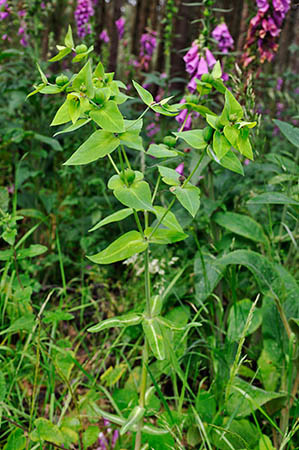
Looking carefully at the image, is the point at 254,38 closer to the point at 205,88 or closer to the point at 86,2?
the point at 205,88

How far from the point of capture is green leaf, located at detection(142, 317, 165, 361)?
0.88 m

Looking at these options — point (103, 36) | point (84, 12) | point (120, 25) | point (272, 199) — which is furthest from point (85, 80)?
point (120, 25)

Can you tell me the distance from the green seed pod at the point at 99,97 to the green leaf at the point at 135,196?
0.57 feet

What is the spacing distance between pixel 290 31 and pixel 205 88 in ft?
34.7

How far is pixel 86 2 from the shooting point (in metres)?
3.26

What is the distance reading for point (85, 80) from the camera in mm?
780

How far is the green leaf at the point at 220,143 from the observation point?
827 mm

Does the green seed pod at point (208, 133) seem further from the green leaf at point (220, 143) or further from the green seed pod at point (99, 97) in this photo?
the green seed pod at point (99, 97)

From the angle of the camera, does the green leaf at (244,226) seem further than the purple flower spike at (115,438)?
Yes

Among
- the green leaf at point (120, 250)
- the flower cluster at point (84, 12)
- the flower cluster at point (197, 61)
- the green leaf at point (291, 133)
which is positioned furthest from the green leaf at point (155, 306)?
→ the flower cluster at point (84, 12)

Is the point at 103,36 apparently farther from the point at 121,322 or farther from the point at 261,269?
the point at 121,322

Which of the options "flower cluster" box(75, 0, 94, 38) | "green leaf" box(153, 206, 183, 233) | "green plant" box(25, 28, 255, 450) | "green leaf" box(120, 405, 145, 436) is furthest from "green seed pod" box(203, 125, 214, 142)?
"flower cluster" box(75, 0, 94, 38)

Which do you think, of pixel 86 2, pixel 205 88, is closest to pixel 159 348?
pixel 205 88

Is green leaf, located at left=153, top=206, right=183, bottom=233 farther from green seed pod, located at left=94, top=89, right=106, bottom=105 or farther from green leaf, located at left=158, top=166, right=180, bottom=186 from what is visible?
green seed pod, located at left=94, top=89, right=106, bottom=105
